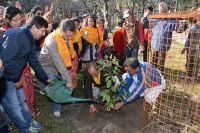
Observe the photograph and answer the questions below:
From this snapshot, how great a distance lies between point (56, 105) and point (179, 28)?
8.51 ft

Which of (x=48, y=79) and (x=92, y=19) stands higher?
(x=92, y=19)

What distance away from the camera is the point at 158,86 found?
182 inches

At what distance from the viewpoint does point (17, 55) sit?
3.66 m

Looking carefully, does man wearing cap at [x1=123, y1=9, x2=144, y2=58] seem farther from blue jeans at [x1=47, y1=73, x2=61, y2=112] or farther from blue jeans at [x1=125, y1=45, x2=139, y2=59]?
blue jeans at [x1=47, y1=73, x2=61, y2=112]

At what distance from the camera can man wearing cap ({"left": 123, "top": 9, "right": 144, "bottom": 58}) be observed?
22.3 feet

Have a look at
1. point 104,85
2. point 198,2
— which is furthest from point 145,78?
point 198,2

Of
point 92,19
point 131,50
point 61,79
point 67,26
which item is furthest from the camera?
point 131,50

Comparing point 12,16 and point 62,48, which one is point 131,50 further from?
point 12,16

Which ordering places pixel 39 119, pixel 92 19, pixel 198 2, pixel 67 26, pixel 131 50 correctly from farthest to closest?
1. pixel 198 2
2. pixel 131 50
3. pixel 92 19
4. pixel 39 119
5. pixel 67 26

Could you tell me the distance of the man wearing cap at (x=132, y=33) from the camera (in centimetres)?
680

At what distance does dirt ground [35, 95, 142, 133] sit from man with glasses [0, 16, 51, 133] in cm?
73

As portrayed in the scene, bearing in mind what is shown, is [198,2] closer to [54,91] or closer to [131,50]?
[131,50]

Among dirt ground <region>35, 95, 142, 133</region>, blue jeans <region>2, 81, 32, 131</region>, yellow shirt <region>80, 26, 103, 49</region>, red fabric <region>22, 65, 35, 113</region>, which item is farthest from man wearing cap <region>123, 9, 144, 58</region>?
blue jeans <region>2, 81, 32, 131</region>

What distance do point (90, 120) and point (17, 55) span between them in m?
1.91
